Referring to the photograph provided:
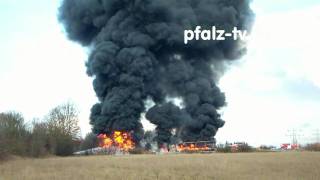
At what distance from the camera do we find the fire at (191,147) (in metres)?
67.2

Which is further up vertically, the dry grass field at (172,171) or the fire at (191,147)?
the fire at (191,147)

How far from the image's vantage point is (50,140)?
199ft

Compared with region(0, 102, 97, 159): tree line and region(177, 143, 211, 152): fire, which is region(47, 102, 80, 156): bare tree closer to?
region(0, 102, 97, 159): tree line

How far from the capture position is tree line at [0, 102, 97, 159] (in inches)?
1833

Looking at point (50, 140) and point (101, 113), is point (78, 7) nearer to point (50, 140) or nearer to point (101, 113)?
point (101, 113)

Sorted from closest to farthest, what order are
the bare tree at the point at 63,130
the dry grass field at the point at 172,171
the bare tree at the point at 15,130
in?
1. the dry grass field at the point at 172,171
2. the bare tree at the point at 15,130
3. the bare tree at the point at 63,130

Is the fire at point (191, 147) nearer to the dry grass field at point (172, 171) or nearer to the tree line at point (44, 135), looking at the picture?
the tree line at point (44, 135)

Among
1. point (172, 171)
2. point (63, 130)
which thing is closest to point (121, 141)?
point (63, 130)

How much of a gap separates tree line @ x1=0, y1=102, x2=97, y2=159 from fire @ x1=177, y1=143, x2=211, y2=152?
1260cm

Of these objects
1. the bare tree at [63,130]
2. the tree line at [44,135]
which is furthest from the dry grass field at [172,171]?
the bare tree at [63,130]

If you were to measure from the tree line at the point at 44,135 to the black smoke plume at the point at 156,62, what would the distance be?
3.73 meters

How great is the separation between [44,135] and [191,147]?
20.5 metres

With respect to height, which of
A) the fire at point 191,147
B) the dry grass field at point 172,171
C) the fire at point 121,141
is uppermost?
the fire at point 121,141

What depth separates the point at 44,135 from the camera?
58.5 m
